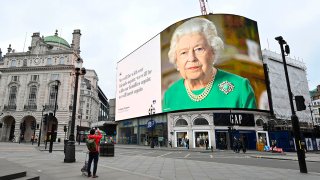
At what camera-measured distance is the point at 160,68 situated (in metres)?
54.4

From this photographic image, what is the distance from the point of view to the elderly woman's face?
46438 mm

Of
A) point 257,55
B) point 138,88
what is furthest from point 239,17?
point 138,88

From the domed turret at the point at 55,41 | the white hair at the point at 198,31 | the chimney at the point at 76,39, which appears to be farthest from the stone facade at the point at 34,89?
the white hair at the point at 198,31

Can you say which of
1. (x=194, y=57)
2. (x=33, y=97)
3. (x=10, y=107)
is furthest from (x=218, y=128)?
(x=10, y=107)

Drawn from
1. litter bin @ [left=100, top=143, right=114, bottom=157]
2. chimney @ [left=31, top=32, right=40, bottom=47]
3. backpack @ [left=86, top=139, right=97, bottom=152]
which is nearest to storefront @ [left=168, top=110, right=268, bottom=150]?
litter bin @ [left=100, top=143, right=114, bottom=157]

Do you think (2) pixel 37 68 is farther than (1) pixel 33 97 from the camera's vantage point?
Yes

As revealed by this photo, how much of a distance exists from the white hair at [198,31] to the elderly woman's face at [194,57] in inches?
34.3

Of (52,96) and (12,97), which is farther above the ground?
(12,97)

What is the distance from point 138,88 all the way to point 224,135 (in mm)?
25124

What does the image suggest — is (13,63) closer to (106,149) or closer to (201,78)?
(201,78)

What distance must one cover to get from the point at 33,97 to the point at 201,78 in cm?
4378

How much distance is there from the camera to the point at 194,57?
47.5 m

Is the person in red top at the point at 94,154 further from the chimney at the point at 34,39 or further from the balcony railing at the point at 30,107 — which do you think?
the chimney at the point at 34,39

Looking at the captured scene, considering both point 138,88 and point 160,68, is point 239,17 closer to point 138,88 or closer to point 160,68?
point 160,68
